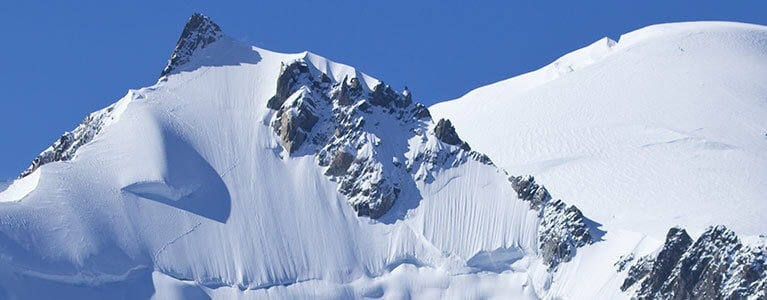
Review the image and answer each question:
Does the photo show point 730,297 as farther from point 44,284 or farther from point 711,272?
point 44,284

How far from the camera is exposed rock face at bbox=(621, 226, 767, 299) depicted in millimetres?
187250

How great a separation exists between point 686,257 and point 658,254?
3161 mm

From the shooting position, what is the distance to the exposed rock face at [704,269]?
18725 cm

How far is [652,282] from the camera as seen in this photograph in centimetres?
19400

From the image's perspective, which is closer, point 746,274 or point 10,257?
point 746,274

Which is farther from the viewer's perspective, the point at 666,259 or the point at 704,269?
the point at 666,259

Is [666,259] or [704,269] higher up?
[666,259]

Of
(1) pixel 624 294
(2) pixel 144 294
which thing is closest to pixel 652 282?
(1) pixel 624 294

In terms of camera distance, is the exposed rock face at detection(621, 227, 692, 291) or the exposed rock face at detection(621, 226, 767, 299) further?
the exposed rock face at detection(621, 227, 692, 291)

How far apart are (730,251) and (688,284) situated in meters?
3.80

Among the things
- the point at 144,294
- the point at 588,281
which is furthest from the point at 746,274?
the point at 144,294

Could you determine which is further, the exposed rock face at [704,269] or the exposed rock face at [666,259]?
the exposed rock face at [666,259]

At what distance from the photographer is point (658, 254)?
641ft

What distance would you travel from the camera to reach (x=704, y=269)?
628 ft
